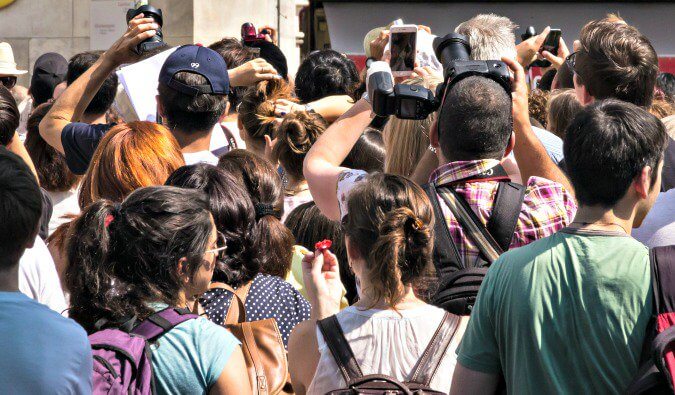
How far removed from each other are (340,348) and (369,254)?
28 cm

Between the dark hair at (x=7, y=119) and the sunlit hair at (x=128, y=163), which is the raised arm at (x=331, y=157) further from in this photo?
the dark hair at (x=7, y=119)

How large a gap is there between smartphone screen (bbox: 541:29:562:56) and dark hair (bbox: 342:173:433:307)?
3.87 meters

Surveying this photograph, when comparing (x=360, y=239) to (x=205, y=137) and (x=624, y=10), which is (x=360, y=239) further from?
(x=624, y=10)

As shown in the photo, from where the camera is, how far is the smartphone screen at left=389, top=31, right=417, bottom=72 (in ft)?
14.0

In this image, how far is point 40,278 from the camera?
3.06 meters

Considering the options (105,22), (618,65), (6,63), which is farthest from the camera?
(105,22)

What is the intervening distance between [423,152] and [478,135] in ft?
1.93

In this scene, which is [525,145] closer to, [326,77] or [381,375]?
[381,375]

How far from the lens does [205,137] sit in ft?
13.2

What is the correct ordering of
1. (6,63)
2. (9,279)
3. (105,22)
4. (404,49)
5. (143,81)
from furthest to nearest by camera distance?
1. (105,22)
2. (6,63)
3. (143,81)
4. (404,49)
5. (9,279)

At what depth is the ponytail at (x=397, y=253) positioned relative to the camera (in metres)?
2.76

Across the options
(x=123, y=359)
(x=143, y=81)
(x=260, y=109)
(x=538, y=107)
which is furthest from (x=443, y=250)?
(x=538, y=107)

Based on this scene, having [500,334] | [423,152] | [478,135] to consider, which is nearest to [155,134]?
[423,152]

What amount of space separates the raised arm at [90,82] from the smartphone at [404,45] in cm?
107
